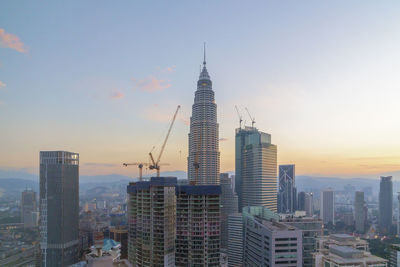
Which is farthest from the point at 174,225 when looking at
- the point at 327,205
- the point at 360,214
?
the point at 327,205

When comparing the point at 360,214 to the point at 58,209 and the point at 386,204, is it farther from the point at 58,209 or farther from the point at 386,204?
the point at 58,209

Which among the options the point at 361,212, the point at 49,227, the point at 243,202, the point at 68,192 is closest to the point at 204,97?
the point at 243,202

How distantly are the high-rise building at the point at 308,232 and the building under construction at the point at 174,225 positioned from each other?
12734mm

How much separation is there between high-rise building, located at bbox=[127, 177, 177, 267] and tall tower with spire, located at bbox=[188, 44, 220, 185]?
41.6 m

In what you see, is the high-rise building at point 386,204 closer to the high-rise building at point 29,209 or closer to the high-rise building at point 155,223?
the high-rise building at point 155,223

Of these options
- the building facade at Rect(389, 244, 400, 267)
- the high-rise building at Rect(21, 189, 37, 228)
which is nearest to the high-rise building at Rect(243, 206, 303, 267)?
the building facade at Rect(389, 244, 400, 267)

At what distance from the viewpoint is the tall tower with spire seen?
71.8 m

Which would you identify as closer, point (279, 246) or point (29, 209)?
point (279, 246)

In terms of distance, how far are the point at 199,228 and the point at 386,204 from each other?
85.1m

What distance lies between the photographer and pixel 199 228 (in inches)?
1148

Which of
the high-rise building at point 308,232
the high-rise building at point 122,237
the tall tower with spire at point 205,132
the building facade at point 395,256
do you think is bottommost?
the high-rise building at point 122,237

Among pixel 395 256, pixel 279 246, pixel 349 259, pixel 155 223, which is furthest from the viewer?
pixel 395 256

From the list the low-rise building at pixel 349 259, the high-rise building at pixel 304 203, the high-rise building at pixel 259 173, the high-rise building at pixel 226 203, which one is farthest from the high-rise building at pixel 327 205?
the low-rise building at pixel 349 259

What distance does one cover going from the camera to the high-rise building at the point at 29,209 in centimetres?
3760
